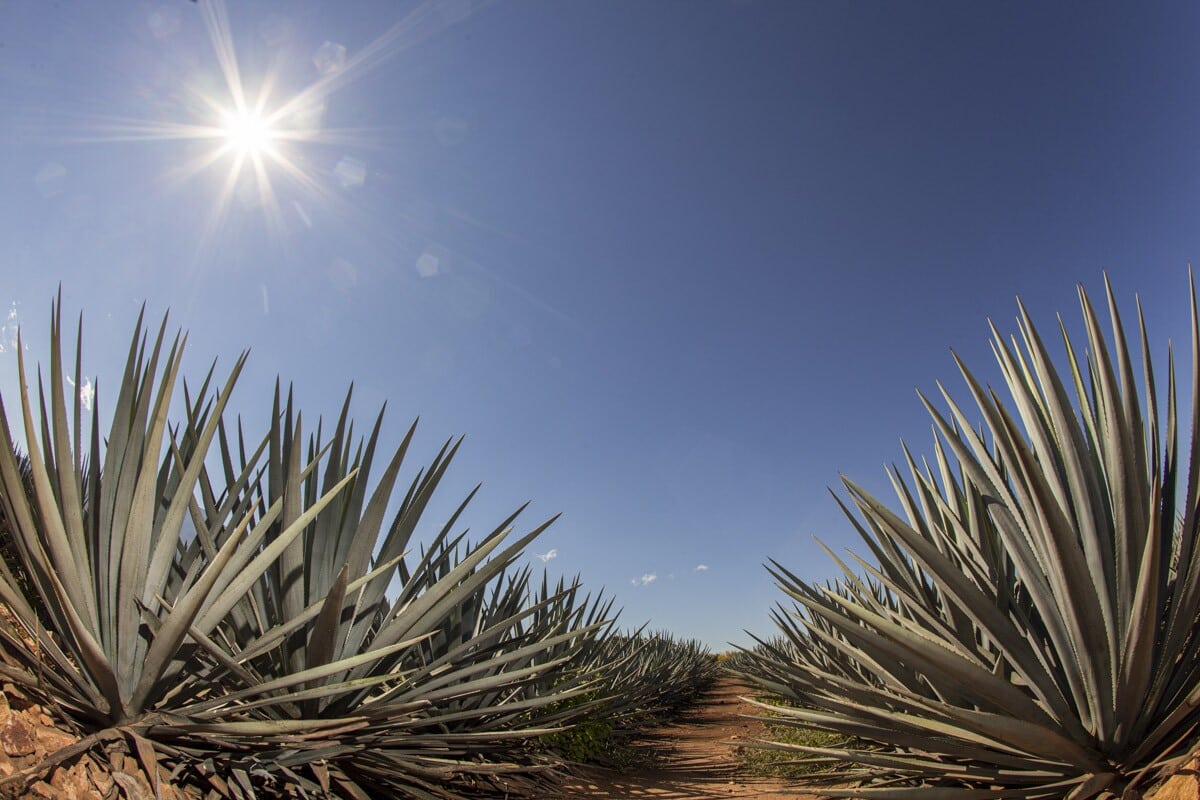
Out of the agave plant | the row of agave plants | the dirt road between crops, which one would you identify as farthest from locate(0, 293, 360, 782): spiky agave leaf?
the dirt road between crops

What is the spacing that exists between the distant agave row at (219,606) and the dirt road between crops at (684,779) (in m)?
1.77

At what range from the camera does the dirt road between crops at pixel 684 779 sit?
4.01 m

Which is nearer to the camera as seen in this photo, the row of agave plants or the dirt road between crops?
the row of agave plants

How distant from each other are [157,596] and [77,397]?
80cm

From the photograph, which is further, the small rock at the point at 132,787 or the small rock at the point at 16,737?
the small rock at the point at 132,787

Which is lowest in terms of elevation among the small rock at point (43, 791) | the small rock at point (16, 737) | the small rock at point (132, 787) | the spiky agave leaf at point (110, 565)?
the small rock at point (132, 787)

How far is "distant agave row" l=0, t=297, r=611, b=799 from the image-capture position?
5.39ft

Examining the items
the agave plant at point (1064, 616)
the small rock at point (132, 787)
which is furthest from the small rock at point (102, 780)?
the agave plant at point (1064, 616)

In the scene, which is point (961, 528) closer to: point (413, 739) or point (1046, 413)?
point (1046, 413)

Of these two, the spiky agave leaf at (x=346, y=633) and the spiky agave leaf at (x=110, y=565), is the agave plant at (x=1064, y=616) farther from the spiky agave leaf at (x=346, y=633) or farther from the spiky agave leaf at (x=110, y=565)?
the spiky agave leaf at (x=110, y=565)

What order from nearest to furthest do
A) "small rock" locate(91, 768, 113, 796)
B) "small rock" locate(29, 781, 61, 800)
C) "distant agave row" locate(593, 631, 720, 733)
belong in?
Answer: "small rock" locate(29, 781, 61, 800) → "small rock" locate(91, 768, 113, 796) → "distant agave row" locate(593, 631, 720, 733)

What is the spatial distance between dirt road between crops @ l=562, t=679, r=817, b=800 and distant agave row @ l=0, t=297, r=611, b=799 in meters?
1.77

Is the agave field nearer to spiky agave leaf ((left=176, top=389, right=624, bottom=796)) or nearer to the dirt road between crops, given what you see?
spiky agave leaf ((left=176, top=389, right=624, bottom=796))

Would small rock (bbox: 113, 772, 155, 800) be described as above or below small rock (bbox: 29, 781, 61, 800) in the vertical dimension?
below
